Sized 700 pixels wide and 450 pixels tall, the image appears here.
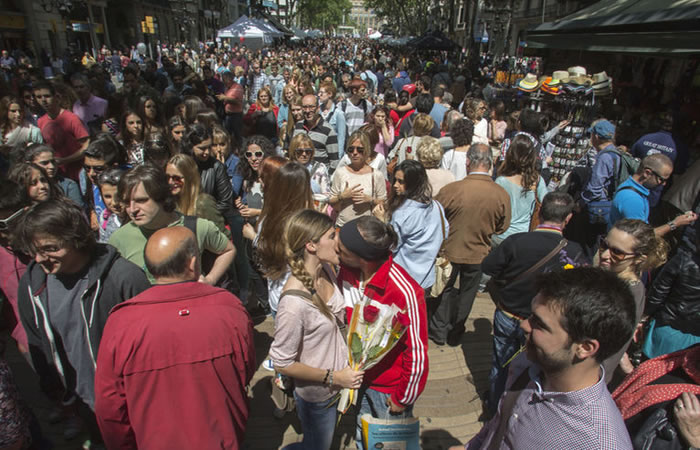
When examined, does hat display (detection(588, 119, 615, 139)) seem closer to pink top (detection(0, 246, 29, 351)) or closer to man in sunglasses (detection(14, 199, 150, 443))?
man in sunglasses (detection(14, 199, 150, 443))

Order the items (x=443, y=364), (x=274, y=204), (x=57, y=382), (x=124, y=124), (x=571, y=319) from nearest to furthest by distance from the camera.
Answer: (x=571, y=319), (x=57, y=382), (x=274, y=204), (x=443, y=364), (x=124, y=124)

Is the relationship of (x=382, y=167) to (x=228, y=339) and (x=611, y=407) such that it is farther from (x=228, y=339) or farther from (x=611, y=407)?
(x=611, y=407)

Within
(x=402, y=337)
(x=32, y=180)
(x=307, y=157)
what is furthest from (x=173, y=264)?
(x=307, y=157)

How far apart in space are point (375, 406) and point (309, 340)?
1.92ft

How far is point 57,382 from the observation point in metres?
2.85

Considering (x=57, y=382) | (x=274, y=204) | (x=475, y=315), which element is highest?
(x=274, y=204)

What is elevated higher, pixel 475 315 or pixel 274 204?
pixel 274 204

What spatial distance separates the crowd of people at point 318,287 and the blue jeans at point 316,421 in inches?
0.5

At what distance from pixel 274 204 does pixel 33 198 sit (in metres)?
1.93

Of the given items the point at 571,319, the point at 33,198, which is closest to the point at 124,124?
the point at 33,198

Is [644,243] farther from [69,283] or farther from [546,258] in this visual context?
[69,283]

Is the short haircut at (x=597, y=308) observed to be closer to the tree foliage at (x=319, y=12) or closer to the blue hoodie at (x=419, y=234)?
the blue hoodie at (x=419, y=234)

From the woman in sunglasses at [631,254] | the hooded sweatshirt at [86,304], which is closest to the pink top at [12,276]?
the hooded sweatshirt at [86,304]

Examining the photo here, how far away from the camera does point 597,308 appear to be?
4.28 feet
